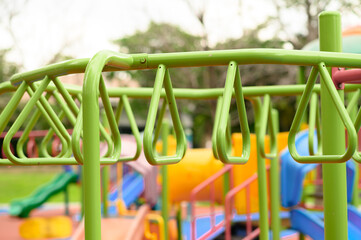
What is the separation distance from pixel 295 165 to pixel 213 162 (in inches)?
124

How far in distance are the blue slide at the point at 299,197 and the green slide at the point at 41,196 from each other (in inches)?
229

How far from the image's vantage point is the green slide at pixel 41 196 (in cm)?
1003

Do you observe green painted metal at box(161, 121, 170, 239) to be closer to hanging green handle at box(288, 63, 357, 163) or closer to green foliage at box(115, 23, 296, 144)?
hanging green handle at box(288, 63, 357, 163)

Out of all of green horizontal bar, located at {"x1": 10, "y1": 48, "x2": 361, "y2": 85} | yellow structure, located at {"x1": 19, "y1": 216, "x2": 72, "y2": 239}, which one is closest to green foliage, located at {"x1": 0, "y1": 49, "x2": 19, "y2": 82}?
yellow structure, located at {"x1": 19, "y1": 216, "x2": 72, "y2": 239}

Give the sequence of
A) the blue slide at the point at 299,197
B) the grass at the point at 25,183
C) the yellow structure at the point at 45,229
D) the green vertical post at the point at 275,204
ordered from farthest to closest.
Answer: the grass at the point at 25,183 → the yellow structure at the point at 45,229 → the blue slide at the point at 299,197 → the green vertical post at the point at 275,204

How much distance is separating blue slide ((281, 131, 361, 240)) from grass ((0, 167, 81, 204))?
7.64 metres

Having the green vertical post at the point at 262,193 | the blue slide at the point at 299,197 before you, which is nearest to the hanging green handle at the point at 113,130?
the green vertical post at the point at 262,193

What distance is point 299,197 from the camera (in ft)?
17.0

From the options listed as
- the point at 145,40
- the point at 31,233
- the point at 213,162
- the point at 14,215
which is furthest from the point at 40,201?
the point at 145,40

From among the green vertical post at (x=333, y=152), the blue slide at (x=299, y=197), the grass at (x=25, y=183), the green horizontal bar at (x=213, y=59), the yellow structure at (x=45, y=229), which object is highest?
the green horizontal bar at (x=213, y=59)

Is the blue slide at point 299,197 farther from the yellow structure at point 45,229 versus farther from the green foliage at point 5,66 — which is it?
the green foliage at point 5,66

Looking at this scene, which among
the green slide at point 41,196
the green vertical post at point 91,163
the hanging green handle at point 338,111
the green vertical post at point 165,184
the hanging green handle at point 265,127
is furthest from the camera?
the green slide at point 41,196

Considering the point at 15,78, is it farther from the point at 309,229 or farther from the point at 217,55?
the point at 309,229

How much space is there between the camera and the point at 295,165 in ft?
16.9
